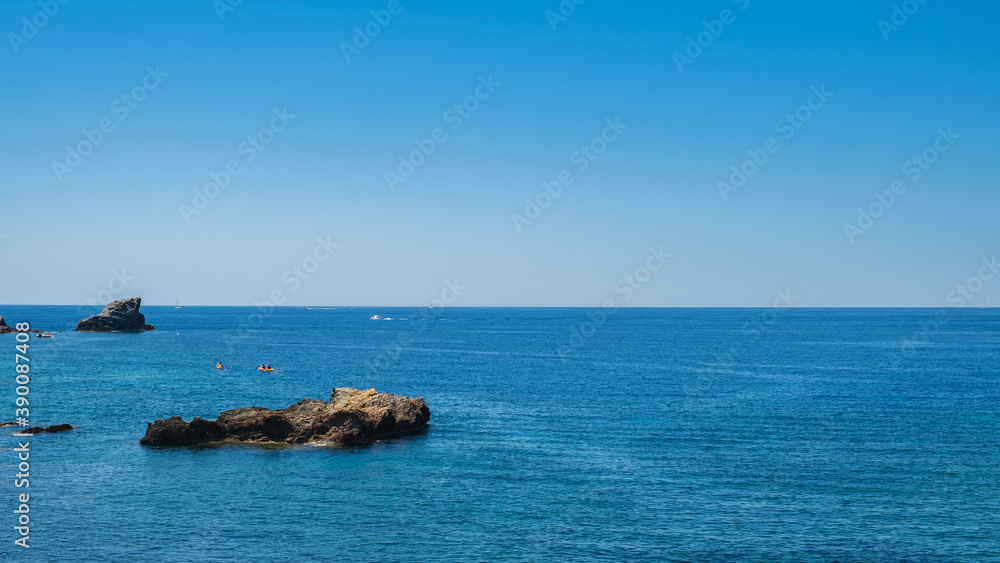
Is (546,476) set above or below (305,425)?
above

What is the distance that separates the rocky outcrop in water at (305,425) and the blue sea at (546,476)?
2.24 meters

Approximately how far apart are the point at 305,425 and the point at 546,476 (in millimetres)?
25574

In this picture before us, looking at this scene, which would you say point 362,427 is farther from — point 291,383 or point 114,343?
point 114,343

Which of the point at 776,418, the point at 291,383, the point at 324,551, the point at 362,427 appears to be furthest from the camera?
the point at 291,383

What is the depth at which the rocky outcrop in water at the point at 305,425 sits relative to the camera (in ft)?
211

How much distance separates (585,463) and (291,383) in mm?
63037

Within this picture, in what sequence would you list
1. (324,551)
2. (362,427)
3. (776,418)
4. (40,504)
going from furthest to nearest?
(776,418), (362,427), (40,504), (324,551)

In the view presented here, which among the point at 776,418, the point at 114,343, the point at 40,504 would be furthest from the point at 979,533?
the point at 114,343

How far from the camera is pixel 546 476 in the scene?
54188 mm

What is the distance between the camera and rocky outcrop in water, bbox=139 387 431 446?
2532 inches

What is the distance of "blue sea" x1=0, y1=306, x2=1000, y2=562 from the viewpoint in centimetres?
4022

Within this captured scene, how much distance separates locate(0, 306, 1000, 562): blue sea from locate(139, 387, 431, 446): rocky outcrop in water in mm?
2244

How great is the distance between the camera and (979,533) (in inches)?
1636

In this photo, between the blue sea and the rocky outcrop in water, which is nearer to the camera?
the blue sea
